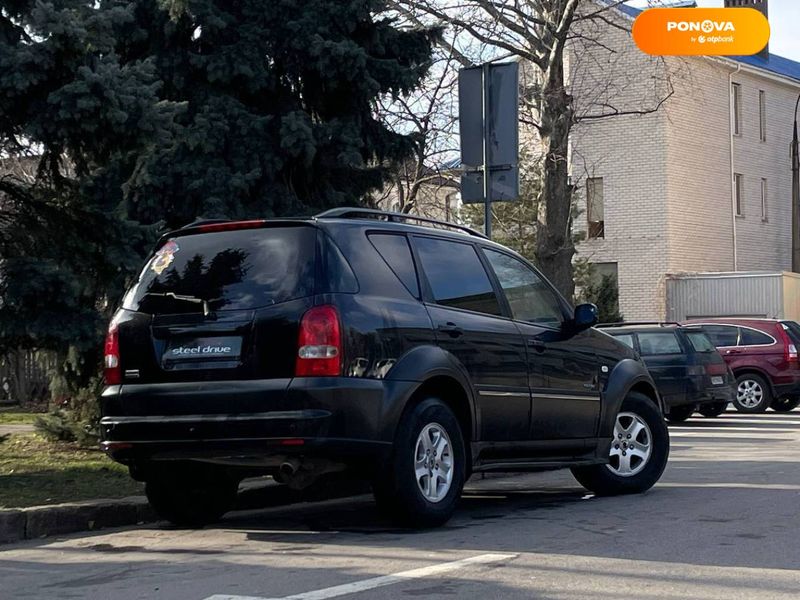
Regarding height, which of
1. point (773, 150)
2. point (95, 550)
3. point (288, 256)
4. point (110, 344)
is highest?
point (773, 150)

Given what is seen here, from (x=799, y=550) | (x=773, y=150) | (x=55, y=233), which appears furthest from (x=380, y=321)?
(x=773, y=150)

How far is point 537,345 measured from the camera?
9.57m

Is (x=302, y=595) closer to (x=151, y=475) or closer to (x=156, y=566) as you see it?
(x=156, y=566)

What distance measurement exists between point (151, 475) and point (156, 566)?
132 cm

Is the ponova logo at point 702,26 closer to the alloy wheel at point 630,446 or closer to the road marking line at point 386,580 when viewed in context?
the alloy wheel at point 630,446

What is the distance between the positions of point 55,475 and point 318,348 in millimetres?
4158

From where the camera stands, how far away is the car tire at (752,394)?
23734 mm

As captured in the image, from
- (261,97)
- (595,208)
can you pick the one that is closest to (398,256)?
(261,97)

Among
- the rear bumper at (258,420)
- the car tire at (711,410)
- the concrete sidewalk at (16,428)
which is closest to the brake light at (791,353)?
the car tire at (711,410)

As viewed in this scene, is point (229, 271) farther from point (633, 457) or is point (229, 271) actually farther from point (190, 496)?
point (633, 457)

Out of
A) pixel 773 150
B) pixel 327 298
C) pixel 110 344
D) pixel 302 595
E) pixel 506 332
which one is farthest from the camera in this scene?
pixel 773 150

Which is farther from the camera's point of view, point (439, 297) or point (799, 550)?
point (439, 297)

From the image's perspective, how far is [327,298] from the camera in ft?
25.3

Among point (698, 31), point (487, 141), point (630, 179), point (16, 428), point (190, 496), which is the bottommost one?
point (190, 496)
